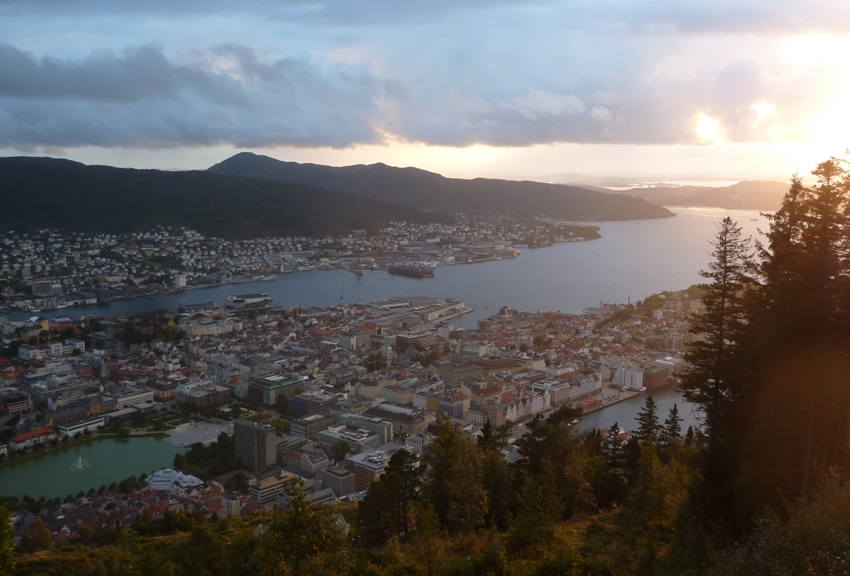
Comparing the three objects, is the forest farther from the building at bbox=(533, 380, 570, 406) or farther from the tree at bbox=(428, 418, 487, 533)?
the building at bbox=(533, 380, 570, 406)

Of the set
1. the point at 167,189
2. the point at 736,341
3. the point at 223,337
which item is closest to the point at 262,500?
the point at 736,341

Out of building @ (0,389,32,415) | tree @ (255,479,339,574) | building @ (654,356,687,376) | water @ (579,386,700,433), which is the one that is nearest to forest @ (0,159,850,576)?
tree @ (255,479,339,574)

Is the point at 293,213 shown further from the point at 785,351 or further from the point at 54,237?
the point at 785,351

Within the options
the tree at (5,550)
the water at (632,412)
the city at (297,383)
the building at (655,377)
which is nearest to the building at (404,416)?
the city at (297,383)

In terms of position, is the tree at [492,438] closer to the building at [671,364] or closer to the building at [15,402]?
the building at [671,364]

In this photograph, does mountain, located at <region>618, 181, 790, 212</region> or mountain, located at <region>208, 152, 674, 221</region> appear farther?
mountain, located at <region>208, 152, 674, 221</region>
